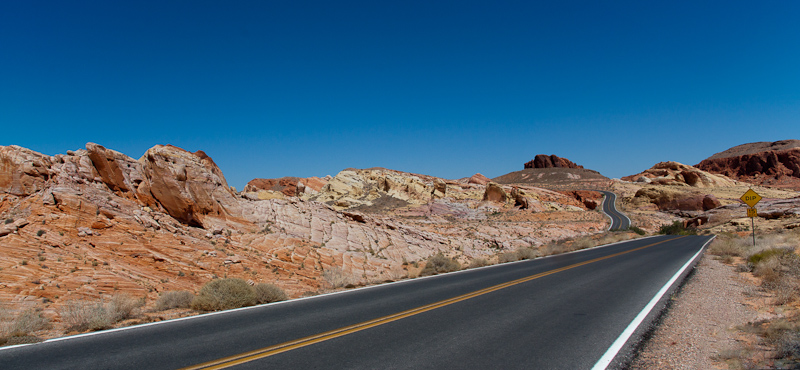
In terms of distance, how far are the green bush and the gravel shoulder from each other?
25.0 ft

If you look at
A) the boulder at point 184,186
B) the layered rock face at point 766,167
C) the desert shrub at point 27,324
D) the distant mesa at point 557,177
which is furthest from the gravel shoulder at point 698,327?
the layered rock face at point 766,167

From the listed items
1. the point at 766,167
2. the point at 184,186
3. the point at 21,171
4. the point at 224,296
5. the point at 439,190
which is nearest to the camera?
the point at 224,296

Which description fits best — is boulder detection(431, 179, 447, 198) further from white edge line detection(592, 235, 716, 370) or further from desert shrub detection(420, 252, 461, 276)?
white edge line detection(592, 235, 716, 370)

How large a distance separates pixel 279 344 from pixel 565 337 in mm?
4389

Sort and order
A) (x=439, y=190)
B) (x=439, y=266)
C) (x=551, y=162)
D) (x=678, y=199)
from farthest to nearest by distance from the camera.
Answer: (x=551, y=162)
(x=439, y=190)
(x=678, y=199)
(x=439, y=266)

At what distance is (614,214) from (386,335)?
6940cm

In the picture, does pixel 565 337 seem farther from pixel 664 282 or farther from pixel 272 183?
pixel 272 183

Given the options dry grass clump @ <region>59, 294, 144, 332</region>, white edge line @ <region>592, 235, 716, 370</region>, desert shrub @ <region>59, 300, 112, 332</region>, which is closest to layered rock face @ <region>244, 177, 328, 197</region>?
→ dry grass clump @ <region>59, 294, 144, 332</region>

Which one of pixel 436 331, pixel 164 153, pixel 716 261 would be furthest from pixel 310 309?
pixel 716 261

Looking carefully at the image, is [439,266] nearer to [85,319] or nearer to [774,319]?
[774,319]

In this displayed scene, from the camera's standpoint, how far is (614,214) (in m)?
65.9

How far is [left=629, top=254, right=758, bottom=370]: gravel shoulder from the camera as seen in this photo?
532cm

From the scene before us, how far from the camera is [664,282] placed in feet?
38.0

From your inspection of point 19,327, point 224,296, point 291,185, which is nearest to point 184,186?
point 224,296
